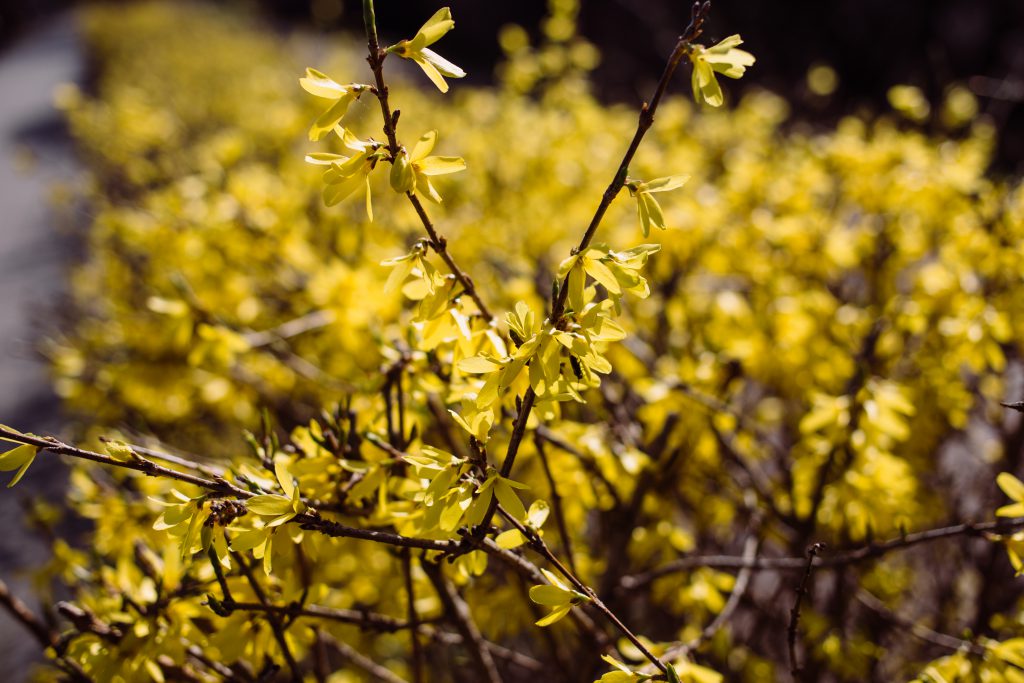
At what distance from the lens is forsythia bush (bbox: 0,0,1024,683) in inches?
36.5

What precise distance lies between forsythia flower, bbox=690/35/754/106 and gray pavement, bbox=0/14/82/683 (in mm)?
2067

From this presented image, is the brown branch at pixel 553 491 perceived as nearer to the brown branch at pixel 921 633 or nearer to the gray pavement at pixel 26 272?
the brown branch at pixel 921 633

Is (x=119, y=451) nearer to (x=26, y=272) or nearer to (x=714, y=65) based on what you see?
(x=714, y=65)

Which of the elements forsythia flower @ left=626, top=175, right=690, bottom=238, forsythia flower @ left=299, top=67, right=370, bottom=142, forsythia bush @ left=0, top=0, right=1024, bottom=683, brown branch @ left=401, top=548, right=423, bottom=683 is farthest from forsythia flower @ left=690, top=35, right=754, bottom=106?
brown branch @ left=401, top=548, right=423, bottom=683

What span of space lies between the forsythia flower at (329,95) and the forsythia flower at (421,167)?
89mm

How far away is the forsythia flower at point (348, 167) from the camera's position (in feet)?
2.86

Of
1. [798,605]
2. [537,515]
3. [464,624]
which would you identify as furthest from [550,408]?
[464,624]

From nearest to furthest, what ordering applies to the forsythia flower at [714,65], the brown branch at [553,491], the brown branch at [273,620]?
the forsythia flower at [714,65] < the brown branch at [273,620] < the brown branch at [553,491]

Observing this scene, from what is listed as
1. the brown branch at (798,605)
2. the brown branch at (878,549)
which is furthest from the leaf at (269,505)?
the brown branch at (878,549)

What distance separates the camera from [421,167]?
0.93 meters

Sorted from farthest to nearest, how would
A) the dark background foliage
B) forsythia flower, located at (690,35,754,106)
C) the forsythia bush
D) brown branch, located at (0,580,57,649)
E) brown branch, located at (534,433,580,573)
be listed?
1. the dark background foliage
2. brown branch, located at (0,580,57,649)
3. brown branch, located at (534,433,580,573)
4. the forsythia bush
5. forsythia flower, located at (690,35,754,106)

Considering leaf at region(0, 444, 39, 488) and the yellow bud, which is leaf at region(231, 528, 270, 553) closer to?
leaf at region(0, 444, 39, 488)

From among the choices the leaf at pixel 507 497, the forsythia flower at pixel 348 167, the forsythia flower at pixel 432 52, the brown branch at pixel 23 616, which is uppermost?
the forsythia flower at pixel 432 52

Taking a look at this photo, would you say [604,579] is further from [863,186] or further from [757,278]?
[863,186]
